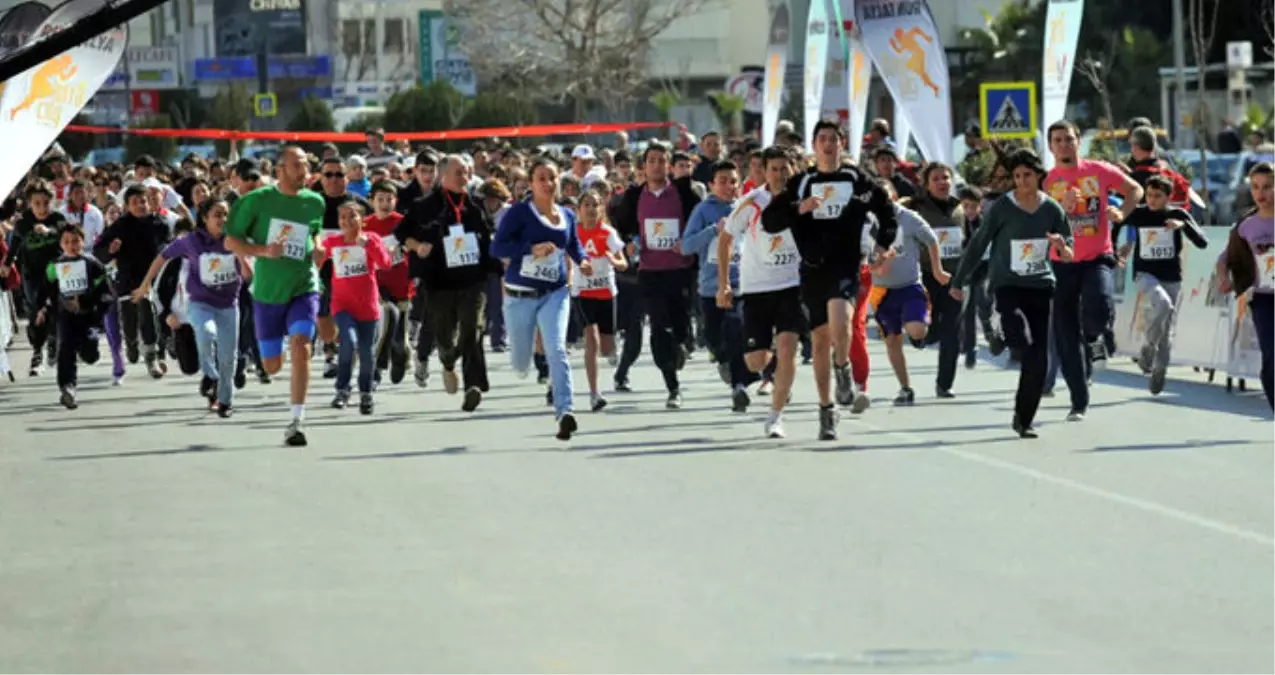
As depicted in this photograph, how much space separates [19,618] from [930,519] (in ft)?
13.5

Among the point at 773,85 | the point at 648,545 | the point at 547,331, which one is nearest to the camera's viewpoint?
the point at 648,545

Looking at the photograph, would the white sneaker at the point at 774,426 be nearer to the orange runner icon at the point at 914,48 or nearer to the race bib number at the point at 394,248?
the race bib number at the point at 394,248

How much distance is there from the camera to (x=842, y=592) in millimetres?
10078

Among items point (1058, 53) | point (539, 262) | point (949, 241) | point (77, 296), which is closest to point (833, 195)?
point (539, 262)

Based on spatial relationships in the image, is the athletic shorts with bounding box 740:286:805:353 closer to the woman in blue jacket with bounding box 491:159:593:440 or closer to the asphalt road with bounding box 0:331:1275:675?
the asphalt road with bounding box 0:331:1275:675

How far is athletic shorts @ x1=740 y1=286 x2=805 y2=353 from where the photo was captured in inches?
672

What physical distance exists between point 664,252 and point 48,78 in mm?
9277

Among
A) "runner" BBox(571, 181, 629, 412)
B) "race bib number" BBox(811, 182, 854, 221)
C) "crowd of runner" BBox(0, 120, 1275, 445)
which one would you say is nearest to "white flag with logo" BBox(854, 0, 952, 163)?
"crowd of runner" BBox(0, 120, 1275, 445)

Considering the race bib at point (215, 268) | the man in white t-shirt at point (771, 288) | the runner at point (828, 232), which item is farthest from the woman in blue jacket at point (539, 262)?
the race bib at point (215, 268)

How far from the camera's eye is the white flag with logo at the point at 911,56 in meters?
28.0

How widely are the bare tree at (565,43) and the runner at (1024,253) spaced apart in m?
70.3

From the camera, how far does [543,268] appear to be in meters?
17.7

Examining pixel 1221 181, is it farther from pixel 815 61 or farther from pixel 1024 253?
pixel 1024 253

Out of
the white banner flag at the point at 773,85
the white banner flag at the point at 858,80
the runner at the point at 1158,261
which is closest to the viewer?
the runner at the point at 1158,261
